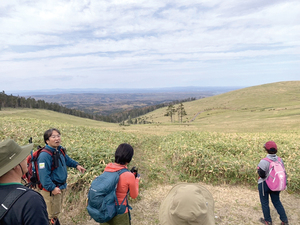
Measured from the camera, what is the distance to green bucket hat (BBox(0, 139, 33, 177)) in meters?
2.74

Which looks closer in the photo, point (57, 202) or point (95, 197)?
point (95, 197)

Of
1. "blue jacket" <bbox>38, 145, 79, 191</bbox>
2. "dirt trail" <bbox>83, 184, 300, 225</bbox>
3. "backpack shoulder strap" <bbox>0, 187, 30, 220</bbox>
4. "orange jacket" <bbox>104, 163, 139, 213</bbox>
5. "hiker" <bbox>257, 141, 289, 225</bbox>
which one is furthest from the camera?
"dirt trail" <bbox>83, 184, 300, 225</bbox>

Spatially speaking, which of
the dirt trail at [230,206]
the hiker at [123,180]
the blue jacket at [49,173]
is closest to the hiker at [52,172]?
the blue jacket at [49,173]

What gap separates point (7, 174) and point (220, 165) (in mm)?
9737

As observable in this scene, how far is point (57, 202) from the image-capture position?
5.64 m

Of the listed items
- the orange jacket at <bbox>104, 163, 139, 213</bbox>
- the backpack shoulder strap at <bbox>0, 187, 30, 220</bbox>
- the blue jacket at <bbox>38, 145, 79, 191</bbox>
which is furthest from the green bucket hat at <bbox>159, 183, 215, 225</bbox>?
the blue jacket at <bbox>38, 145, 79, 191</bbox>

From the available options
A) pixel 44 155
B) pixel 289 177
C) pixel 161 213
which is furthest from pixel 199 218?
pixel 289 177

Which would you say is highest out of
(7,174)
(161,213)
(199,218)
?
(7,174)

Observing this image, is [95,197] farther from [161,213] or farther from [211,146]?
[211,146]

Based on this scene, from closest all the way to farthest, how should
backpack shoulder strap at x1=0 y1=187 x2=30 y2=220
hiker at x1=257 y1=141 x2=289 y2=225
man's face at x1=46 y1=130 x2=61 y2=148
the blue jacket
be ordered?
1. backpack shoulder strap at x1=0 y1=187 x2=30 y2=220
2. the blue jacket
3. man's face at x1=46 y1=130 x2=61 y2=148
4. hiker at x1=257 y1=141 x2=289 y2=225

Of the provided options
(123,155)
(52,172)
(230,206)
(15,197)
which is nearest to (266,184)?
(230,206)

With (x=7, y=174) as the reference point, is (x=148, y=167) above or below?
below

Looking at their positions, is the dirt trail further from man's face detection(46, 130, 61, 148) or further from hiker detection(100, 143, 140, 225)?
man's face detection(46, 130, 61, 148)

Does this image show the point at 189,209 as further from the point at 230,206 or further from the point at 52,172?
the point at 230,206
